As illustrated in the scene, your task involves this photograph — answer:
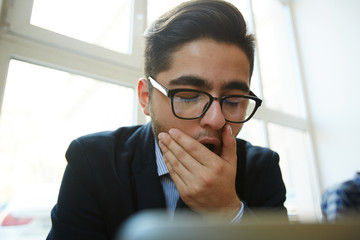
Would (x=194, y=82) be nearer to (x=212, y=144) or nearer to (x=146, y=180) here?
(x=212, y=144)

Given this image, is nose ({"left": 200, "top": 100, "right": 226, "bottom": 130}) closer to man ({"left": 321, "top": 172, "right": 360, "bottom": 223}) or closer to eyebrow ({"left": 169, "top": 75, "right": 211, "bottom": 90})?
eyebrow ({"left": 169, "top": 75, "right": 211, "bottom": 90})

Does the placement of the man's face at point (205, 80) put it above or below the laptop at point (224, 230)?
above

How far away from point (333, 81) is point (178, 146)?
8.75 ft

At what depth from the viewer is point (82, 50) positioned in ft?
4.34

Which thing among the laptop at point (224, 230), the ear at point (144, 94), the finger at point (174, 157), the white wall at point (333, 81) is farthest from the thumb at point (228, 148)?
the white wall at point (333, 81)

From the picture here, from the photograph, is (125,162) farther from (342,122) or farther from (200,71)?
(342,122)

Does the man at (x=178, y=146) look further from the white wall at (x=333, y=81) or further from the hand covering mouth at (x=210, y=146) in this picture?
the white wall at (x=333, y=81)

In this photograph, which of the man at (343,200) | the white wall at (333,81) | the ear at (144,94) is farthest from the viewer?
the white wall at (333,81)

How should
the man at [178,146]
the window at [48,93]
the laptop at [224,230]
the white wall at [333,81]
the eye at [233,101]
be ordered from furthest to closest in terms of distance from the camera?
the white wall at [333,81], the window at [48,93], the eye at [233,101], the man at [178,146], the laptop at [224,230]

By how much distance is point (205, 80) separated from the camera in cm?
76

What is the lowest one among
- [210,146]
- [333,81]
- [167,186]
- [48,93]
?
[167,186]

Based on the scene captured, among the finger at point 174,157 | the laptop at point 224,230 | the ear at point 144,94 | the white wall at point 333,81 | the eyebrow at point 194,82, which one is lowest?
the laptop at point 224,230

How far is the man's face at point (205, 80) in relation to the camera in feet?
2.48

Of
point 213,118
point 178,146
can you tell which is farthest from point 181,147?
point 213,118
